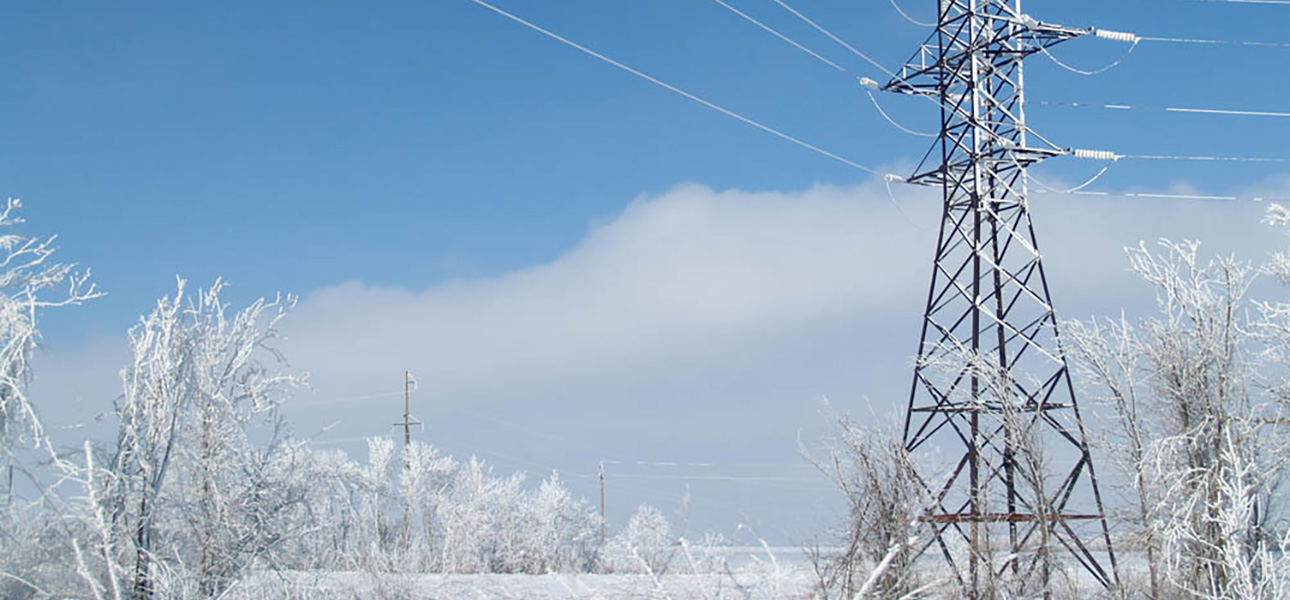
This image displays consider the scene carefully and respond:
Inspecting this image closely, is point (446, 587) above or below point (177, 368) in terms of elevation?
below

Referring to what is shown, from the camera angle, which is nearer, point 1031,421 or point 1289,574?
point 1289,574

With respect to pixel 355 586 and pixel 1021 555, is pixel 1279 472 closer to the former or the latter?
pixel 1021 555

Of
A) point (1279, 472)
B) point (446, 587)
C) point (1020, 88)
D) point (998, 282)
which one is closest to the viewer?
point (1279, 472)

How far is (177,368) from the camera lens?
15016 millimetres

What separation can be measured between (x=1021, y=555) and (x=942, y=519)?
230 cm

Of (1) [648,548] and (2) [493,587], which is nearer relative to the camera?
Result: (1) [648,548]

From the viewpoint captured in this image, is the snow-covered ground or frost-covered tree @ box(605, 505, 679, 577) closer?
frost-covered tree @ box(605, 505, 679, 577)

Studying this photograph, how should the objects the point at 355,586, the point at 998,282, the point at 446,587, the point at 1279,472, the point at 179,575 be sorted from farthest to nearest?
the point at 446,587, the point at 355,586, the point at 998,282, the point at 1279,472, the point at 179,575

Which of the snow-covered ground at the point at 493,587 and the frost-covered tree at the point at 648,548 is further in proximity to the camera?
the snow-covered ground at the point at 493,587

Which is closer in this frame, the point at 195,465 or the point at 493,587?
the point at 195,465

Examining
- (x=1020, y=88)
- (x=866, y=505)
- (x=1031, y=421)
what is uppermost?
(x=1020, y=88)

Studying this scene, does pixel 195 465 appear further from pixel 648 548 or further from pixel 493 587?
pixel 493 587

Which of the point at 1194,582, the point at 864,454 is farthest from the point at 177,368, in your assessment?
the point at 1194,582

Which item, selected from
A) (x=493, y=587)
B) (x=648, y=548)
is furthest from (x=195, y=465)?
(x=493, y=587)
